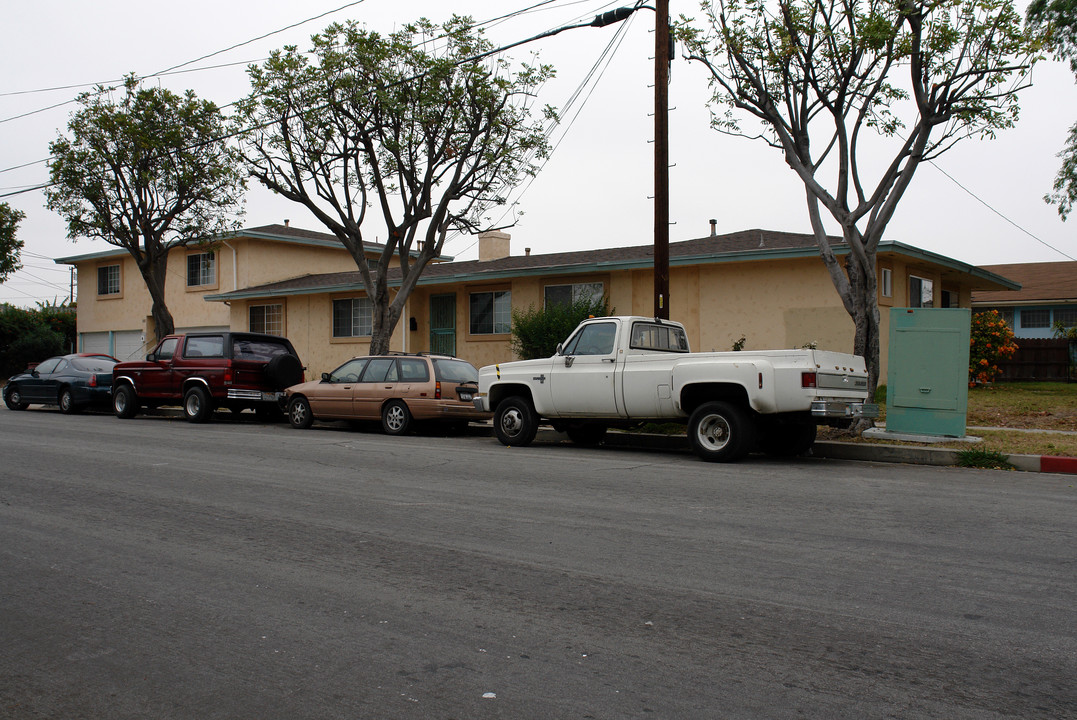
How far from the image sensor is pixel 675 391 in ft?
38.8

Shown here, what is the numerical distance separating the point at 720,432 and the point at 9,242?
143ft

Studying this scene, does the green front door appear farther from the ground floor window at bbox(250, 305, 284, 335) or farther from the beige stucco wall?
the ground floor window at bbox(250, 305, 284, 335)

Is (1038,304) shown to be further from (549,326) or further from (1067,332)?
(549,326)

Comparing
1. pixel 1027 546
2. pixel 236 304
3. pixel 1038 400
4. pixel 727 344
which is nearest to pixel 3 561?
pixel 1027 546

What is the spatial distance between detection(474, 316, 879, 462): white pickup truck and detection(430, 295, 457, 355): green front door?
1207 centimetres

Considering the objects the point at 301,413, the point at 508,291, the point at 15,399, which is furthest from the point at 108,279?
the point at 301,413

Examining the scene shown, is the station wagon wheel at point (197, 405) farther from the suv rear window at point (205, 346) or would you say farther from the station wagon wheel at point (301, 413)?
the station wagon wheel at point (301, 413)

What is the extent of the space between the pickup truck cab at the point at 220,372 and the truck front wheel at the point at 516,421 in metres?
6.52

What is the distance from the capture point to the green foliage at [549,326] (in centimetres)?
2058

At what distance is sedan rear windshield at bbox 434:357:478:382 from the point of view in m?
16.2

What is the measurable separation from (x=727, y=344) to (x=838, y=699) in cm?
1787

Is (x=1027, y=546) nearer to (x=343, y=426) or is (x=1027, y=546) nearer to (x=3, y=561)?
(x=3, y=561)

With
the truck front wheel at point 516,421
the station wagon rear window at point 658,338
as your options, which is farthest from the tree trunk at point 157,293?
the station wagon rear window at point 658,338

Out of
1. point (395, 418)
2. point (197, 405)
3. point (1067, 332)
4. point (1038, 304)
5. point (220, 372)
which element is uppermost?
point (1038, 304)
